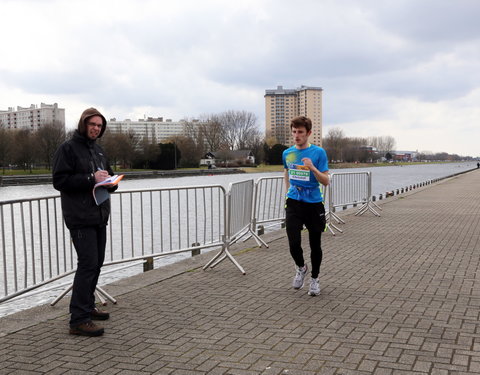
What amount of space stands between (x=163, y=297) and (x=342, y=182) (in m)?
9.11

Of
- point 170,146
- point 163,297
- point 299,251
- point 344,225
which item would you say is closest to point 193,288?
point 163,297

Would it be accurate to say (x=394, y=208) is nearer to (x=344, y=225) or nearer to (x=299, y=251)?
(x=344, y=225)

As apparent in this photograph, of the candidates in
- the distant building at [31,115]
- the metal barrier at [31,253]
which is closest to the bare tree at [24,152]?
the metal barrier at [31,253]

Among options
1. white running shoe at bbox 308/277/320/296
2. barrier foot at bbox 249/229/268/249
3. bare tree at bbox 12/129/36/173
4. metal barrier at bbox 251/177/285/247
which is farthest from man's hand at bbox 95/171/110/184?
bare tree at bbox 12/129/36/173

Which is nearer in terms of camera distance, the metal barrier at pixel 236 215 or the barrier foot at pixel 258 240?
the metal barrier at pixel 236 215

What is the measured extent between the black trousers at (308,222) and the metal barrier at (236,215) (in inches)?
50.5

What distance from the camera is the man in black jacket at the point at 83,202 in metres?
4.36

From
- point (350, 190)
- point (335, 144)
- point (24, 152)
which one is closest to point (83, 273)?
point (350, 190)

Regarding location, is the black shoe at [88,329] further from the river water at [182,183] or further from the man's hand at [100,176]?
the river water at [182,183]

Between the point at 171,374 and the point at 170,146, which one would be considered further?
the point at 170,146

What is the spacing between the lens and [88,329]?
4.41 metres

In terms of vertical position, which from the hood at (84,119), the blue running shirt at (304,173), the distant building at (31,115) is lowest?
the blue running shirt at (304,173)

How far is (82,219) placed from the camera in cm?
446

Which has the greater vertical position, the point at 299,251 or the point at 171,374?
the point at 299,251
